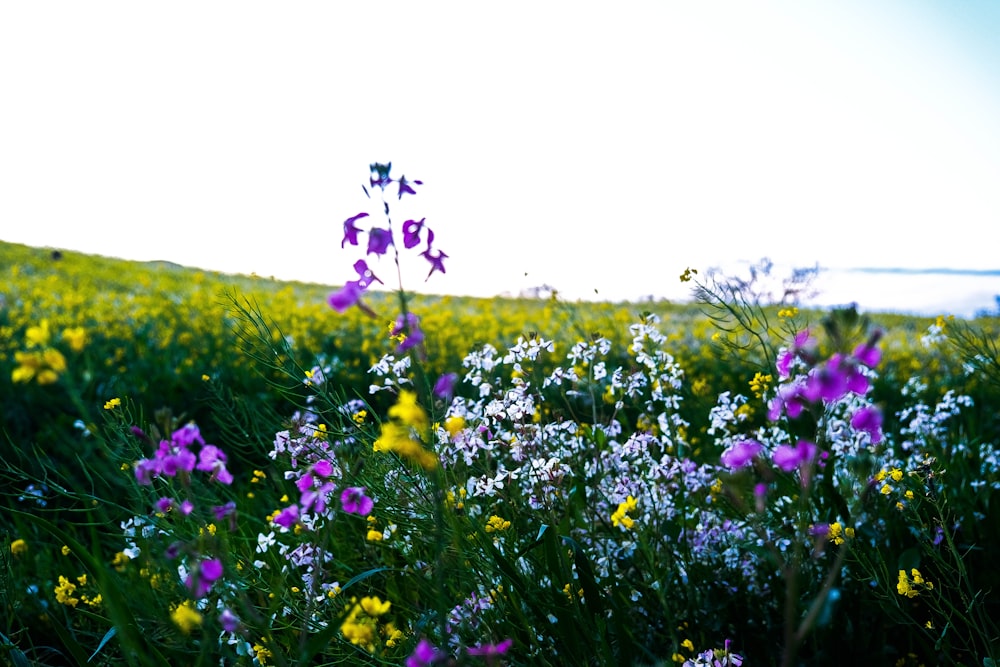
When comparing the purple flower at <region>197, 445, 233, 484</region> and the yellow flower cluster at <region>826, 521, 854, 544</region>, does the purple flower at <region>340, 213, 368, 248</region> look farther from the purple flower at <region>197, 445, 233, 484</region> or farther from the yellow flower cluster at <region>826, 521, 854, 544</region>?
the yellow flower cluster at <region>826, 521, 854, 544</region>

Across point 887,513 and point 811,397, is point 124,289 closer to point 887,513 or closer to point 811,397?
point 887,513

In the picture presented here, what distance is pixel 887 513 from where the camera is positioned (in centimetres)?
288

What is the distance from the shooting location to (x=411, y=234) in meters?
1.54

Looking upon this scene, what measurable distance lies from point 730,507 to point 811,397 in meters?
1.73

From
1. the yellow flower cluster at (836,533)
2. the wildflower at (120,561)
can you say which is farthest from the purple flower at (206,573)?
the wildflower at (120,561)

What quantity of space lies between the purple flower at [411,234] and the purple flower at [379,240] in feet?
0.27

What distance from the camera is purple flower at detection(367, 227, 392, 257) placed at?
1.43 meters

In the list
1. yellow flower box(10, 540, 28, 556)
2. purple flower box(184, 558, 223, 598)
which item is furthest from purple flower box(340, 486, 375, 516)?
yellow flower box(10, 540, 28, 556)

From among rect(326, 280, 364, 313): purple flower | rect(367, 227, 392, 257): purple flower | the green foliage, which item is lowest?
the green foliage

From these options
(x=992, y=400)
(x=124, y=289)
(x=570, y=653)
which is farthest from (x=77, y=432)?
(x=124, y=289)

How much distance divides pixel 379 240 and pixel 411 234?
118 mm

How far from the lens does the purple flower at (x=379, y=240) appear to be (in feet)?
4.69

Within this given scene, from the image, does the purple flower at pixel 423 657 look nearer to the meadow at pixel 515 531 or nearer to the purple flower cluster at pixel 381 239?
the meadow at pixel 515 531

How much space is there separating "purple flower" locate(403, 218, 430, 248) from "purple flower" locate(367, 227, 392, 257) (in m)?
0.08
